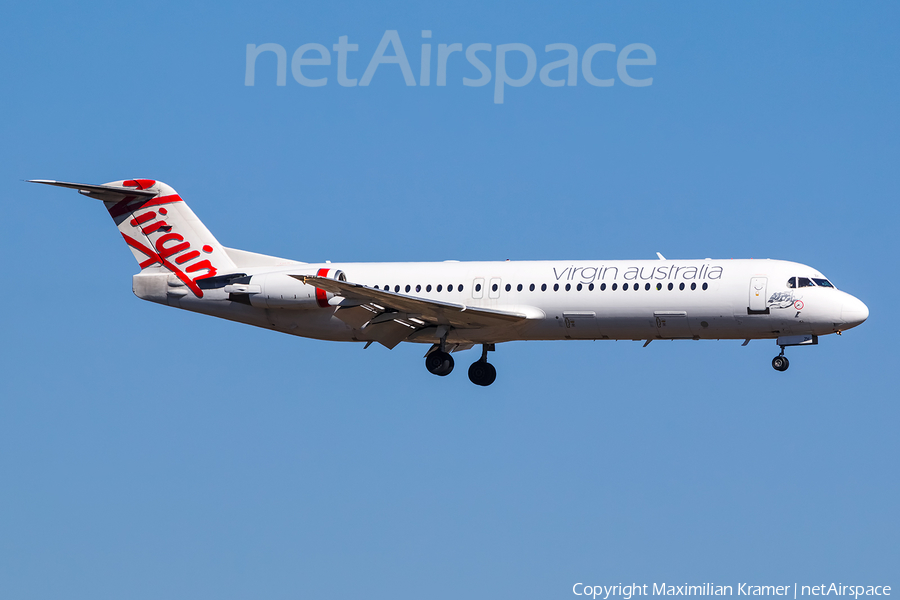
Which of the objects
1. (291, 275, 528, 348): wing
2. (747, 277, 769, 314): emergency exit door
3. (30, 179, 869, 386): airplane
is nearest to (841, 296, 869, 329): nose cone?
(30, 179, 869, 386): airplane

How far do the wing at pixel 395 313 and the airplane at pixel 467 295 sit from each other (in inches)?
1.7

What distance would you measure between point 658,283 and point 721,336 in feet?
7.94

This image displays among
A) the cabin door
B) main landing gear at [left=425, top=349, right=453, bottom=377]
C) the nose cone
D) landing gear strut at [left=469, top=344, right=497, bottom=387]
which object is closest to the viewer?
the nose cone

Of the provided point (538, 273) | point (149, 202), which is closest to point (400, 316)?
point (538, 273)

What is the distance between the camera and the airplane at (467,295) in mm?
35219

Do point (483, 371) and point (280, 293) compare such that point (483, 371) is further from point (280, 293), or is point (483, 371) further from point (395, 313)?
point (280, 293)

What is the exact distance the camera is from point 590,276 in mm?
36625

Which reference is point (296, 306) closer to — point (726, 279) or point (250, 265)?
point (250, 265)

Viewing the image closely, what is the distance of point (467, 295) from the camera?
3806 centimetres

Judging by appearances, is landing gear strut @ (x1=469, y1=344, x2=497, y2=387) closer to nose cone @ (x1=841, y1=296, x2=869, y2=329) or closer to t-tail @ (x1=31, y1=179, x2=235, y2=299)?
t-tail @ (x1=31, y1=179, x2=235, y2=299)

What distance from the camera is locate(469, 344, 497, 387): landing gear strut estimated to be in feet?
132

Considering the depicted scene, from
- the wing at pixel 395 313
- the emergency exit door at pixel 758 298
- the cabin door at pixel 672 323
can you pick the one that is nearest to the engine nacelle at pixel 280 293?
the wing at pixel 395 313

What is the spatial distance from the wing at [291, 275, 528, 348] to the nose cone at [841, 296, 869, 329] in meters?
9.14

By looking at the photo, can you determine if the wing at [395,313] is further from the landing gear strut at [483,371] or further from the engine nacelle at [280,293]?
the landing gear strut at [483,371]
